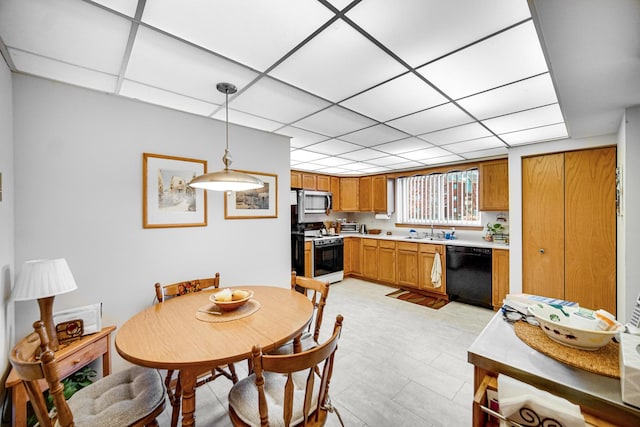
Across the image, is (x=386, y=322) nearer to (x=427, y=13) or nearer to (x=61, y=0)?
(x=427, y=13)

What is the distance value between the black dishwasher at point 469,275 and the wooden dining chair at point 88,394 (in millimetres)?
4087

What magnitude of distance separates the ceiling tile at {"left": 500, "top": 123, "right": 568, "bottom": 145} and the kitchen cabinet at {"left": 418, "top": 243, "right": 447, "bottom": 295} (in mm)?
1860

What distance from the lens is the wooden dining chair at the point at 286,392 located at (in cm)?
107

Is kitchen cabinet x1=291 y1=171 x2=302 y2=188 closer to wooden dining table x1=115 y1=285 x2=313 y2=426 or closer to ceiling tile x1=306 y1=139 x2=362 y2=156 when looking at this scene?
ceiling tile x1=306 y1=139 x2=362 y2=156

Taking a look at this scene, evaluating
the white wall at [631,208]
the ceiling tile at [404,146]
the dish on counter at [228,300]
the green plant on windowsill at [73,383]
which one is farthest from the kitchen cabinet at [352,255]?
the green plant on windowsill at [73,383]

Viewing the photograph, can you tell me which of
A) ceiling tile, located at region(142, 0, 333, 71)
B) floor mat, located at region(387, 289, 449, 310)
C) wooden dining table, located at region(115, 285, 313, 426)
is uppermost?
ceiling tile, located at region(142, 0, 333, 71)

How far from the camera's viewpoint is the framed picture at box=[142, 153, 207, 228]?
2.18m

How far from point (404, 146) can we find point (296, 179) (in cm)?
227

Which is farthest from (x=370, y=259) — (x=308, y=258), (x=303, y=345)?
(x=303, y=345)

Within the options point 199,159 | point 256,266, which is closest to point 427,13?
point 199,159

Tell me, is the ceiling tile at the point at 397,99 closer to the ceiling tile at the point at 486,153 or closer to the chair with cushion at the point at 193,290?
the chair with cushion at the point at 193,290

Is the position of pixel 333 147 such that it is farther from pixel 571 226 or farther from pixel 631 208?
pixel 571 226

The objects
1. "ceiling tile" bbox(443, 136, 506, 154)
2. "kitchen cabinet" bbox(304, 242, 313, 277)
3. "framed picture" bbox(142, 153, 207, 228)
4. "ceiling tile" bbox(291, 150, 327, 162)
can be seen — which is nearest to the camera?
"framed picture" bbox(142, 153, 207, 228)

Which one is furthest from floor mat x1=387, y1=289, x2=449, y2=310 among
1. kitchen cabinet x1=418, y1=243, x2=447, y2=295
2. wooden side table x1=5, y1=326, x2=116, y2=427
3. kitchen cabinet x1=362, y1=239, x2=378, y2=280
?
wooden side table x1=5, y1=326, x2=116, y2=427
